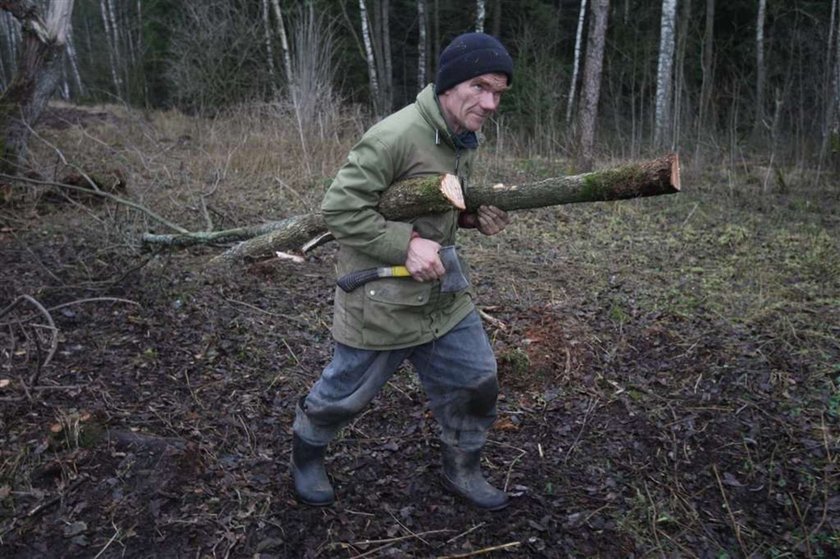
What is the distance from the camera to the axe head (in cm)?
251

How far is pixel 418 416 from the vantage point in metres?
3.63

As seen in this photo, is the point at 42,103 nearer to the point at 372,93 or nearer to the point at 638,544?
the point at 638,544

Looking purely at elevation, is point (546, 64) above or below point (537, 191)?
above

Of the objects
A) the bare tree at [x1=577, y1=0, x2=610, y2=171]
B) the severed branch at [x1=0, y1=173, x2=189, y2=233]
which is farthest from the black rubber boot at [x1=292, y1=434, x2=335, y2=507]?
the bare tree at [x1=577, y1=0, x2=610, y2=171]

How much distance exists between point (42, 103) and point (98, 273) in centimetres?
342

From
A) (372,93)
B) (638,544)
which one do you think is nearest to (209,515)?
(638,544)

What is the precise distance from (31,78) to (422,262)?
663cm

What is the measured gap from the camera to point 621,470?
3197mm

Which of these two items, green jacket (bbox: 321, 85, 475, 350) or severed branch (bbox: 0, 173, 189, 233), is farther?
severed branch (bbox: 0, 173, 189, 233)

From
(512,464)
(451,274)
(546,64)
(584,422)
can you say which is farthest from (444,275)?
(546,64)

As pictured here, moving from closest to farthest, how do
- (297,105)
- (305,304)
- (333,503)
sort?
(333,503)
(305,304)
(297,105)

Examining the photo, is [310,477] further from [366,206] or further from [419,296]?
[366,206]

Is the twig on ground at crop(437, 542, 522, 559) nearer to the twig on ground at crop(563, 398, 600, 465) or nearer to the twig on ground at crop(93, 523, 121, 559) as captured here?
the twig on ground at crop(563, 398, 600, 465)

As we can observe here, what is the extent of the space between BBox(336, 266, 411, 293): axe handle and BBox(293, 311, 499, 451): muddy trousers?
247mm
